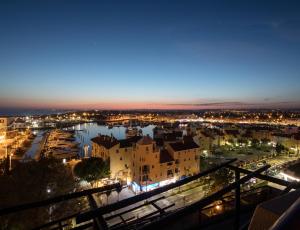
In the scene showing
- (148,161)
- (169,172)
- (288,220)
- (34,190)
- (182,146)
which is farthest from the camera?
(182,146)

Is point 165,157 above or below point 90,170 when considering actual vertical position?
above

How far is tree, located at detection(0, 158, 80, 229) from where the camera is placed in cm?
758

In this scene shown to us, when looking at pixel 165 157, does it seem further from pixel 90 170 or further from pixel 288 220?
pixel 288 220

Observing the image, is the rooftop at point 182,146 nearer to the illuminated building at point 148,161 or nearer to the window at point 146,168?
the illuminated building at point 148,161

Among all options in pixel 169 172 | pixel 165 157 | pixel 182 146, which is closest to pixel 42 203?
pixel 165 157

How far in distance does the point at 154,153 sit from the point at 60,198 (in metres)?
16.5

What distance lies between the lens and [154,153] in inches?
708

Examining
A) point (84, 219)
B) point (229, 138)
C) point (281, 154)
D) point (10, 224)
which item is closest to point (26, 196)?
point (10, 224)

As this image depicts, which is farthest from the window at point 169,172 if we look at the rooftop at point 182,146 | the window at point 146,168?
the window at point 146,168

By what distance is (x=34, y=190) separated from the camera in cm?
902

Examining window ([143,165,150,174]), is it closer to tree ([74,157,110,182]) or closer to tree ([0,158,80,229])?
tree ([74,157,110,182])

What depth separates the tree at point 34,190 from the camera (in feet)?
24.9

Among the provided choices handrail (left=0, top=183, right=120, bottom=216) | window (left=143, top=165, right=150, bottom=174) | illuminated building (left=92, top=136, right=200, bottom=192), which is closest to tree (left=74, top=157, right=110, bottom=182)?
illuminated building (left=92, top=136, right=200, bottom=192)

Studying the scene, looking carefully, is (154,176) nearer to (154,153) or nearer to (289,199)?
(154,153)
